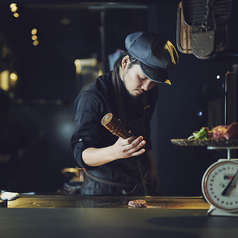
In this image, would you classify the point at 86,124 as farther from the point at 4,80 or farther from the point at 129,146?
the point at 4,80

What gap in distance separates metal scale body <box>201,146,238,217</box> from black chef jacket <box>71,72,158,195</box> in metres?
0.71

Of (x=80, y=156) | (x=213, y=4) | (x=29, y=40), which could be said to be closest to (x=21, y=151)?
(x=29, y=40)

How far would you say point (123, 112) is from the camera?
1.81 meters

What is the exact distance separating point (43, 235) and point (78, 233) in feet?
0.31

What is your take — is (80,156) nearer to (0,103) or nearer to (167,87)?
(167,87)

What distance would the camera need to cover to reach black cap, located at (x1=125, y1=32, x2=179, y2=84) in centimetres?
158

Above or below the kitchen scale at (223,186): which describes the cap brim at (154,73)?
above

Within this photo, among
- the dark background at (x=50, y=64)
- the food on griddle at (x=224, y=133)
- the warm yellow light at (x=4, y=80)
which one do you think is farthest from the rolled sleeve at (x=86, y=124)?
the warm yellow light at (x=4, y=80)

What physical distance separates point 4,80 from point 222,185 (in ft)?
11.1

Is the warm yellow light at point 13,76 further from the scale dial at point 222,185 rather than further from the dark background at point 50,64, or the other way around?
the scale dial at point 222,185

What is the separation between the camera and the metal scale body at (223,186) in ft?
3.56

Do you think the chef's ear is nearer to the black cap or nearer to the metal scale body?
the black cap

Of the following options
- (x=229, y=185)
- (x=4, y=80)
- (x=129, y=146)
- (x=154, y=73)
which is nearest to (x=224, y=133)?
(x=229, y=185)

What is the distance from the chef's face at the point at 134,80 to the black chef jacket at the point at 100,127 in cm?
5
